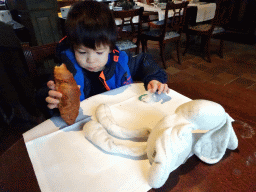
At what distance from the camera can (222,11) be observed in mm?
2686

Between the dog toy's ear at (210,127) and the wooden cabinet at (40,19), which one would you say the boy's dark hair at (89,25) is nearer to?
the dog toy's ear at (210,127)

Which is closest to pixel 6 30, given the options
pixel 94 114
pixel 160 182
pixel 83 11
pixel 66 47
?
pixel 66 47

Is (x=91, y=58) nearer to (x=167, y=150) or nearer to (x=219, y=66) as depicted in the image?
(x=167, y=150)

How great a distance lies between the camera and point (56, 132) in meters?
0.54

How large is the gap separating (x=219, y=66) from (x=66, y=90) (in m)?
2.82

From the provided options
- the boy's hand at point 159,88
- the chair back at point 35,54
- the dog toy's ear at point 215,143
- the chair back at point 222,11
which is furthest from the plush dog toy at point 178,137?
the chair back at point 222,11

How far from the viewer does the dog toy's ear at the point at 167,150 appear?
36 centimetres

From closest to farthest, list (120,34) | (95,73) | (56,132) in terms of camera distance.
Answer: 1. (56,132)
2. (95,73)
3. (120,34)

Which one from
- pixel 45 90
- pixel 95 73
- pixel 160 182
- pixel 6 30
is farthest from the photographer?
pixel 6 30

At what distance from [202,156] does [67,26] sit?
70cm

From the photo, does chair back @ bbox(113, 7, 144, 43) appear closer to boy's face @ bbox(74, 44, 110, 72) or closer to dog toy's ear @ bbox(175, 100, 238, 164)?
boy's face @ bbox(74, 44, 110, 72)

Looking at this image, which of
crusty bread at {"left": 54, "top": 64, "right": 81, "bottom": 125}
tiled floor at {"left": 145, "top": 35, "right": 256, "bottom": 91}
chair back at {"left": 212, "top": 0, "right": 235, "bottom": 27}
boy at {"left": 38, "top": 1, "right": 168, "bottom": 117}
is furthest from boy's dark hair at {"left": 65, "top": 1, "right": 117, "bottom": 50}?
chair back at {"left": 212, "top": 0, "right": 235, "bottom": 27}

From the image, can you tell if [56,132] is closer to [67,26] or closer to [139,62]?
[67,26]

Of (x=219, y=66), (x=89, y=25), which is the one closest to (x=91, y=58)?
(x=89, y=25)
